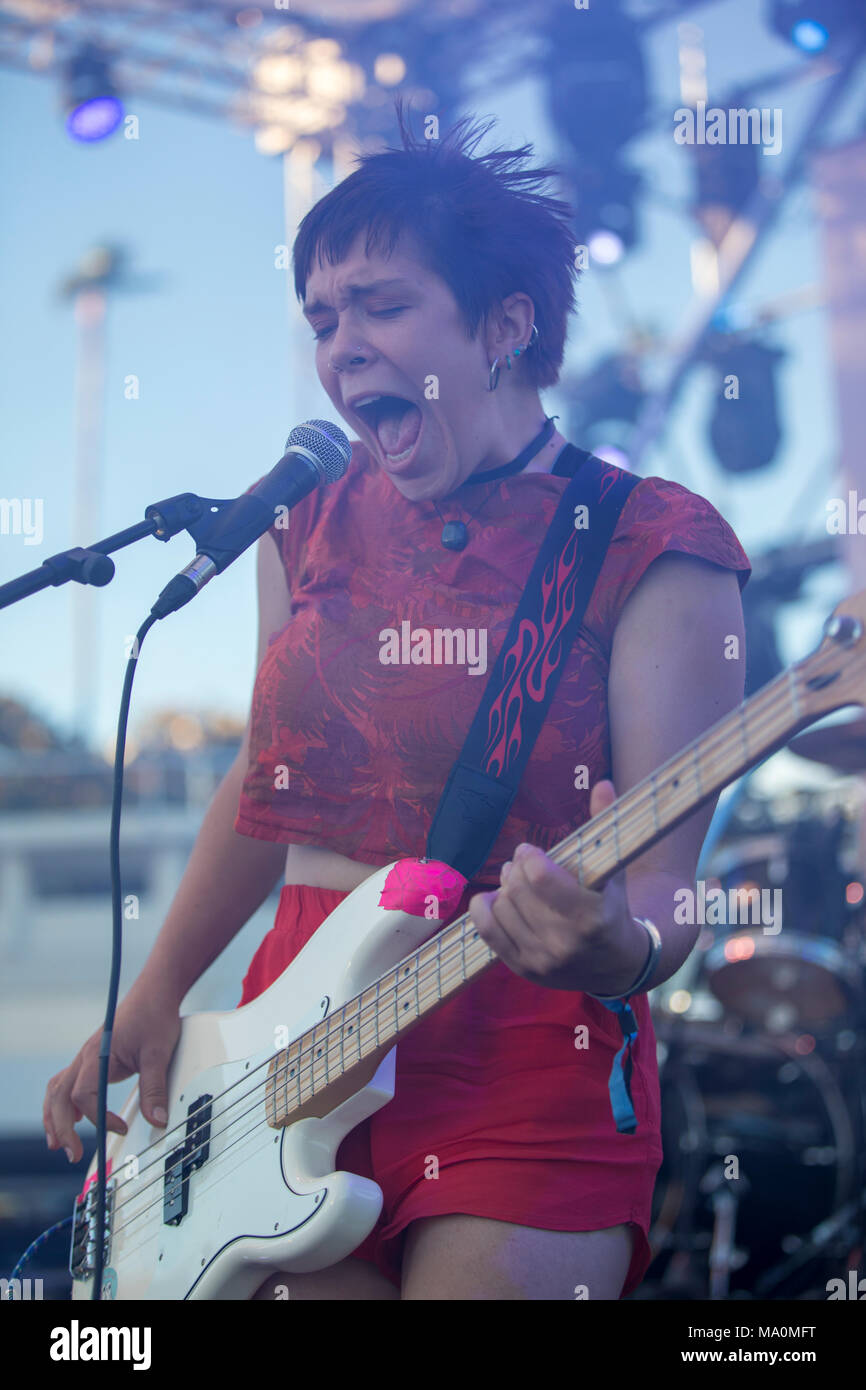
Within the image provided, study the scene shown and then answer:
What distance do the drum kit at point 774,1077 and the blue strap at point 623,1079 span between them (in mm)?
2030

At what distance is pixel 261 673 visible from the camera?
1.60 meters

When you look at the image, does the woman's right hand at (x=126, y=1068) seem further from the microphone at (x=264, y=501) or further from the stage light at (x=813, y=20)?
the stage light at (x=813, y=20)

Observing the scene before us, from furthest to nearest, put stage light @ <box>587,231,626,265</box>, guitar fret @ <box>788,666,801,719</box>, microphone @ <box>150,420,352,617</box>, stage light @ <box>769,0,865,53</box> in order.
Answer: stage light @ <box>587,231,626,265</box>
stage light @ <box>769,0,865,53</box>
microphone @ <box>150,420,352,617</box>
guitar fret @ <box>788,666,801,719</box>

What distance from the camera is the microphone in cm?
140

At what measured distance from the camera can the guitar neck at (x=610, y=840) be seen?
107 cm

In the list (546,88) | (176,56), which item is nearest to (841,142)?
(546,88)

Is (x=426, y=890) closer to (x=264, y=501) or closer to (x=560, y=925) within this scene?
(x=560, y=925)

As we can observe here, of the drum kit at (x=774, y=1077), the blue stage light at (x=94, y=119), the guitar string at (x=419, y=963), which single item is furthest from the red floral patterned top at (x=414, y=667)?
the blue stage light at (x=94, y=119)

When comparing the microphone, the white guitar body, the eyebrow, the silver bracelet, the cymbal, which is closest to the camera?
the silver bracelet

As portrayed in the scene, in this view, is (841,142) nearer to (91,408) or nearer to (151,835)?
(151,835)

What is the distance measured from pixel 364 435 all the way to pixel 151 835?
→ 46.0ft

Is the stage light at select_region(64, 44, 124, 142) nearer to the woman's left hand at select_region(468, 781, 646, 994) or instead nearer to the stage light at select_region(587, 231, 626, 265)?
the stage light at select_region(587, 231, 626, 265)

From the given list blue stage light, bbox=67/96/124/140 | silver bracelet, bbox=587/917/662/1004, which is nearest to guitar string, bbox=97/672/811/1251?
silver bracelet, bbox=587/917/662/1004
